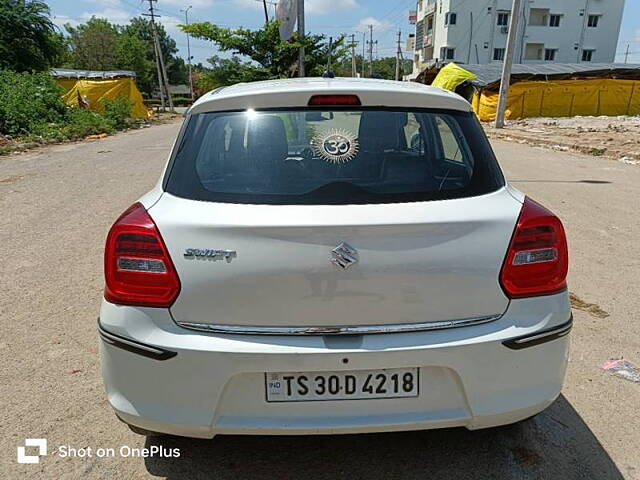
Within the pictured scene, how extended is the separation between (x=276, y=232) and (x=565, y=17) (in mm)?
59785

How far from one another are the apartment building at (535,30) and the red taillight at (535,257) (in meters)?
51.4

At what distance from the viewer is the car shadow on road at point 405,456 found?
85.4 inches

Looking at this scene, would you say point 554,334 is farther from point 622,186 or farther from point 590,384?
point 622,186

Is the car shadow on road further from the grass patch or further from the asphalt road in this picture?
the grass patch

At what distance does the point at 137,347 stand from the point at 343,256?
2.70 ft

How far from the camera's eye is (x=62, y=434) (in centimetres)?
242

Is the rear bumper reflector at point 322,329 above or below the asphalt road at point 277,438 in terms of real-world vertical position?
above

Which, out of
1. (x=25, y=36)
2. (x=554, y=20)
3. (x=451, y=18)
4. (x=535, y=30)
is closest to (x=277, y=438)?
(x=25, y=36)

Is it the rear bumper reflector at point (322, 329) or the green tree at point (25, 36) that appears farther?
the green tree at point (25, 36)

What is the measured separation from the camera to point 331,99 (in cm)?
206

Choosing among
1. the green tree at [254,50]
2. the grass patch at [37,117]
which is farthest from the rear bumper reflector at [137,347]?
the green tree at [254,50]

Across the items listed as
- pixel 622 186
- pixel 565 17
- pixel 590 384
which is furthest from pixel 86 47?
pixel 590 384

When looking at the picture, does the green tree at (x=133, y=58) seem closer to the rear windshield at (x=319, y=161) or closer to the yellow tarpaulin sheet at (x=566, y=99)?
the yellow tarpaulin sheet at (x=566, y=99)

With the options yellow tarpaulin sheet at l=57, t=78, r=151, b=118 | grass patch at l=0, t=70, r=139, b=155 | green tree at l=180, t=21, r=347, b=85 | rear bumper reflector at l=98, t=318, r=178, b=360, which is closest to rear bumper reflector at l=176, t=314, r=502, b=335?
rear bumper reflector at l=98, t=318, r=178, b=360
